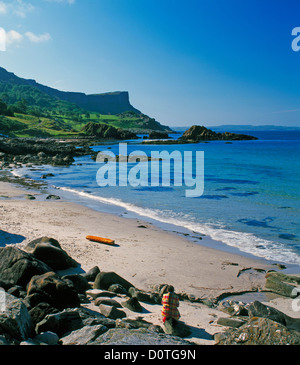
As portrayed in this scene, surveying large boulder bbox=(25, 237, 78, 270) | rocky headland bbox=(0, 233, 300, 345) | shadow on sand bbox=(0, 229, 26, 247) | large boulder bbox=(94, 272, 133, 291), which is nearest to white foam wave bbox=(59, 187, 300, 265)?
rocky headland bbox=(0, 233, 300, 345)

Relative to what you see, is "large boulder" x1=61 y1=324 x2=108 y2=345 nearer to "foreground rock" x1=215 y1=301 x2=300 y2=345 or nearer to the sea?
"foreground rock" x1=215 y1=301 x2=300 y2=345

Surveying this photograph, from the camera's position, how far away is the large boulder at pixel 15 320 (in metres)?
4.76

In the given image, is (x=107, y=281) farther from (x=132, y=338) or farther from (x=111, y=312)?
(x=132, y=338)

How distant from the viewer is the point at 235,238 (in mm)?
15055

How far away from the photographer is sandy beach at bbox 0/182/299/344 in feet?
25.9

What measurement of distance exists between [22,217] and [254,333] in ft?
44.7

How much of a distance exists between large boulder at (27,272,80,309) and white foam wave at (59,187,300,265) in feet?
28.6

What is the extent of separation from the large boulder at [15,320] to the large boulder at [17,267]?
5.95 feet

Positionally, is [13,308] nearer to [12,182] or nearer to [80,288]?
[80,288]

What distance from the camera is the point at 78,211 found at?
63.2ft

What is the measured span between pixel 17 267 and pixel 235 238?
10632 millimetres

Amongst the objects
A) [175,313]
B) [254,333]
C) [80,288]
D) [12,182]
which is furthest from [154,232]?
[12,182]

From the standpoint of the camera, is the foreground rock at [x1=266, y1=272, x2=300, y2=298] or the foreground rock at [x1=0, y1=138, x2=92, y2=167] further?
the foreground rock at [x1=0, y1=138, x2=92, y2=167]
